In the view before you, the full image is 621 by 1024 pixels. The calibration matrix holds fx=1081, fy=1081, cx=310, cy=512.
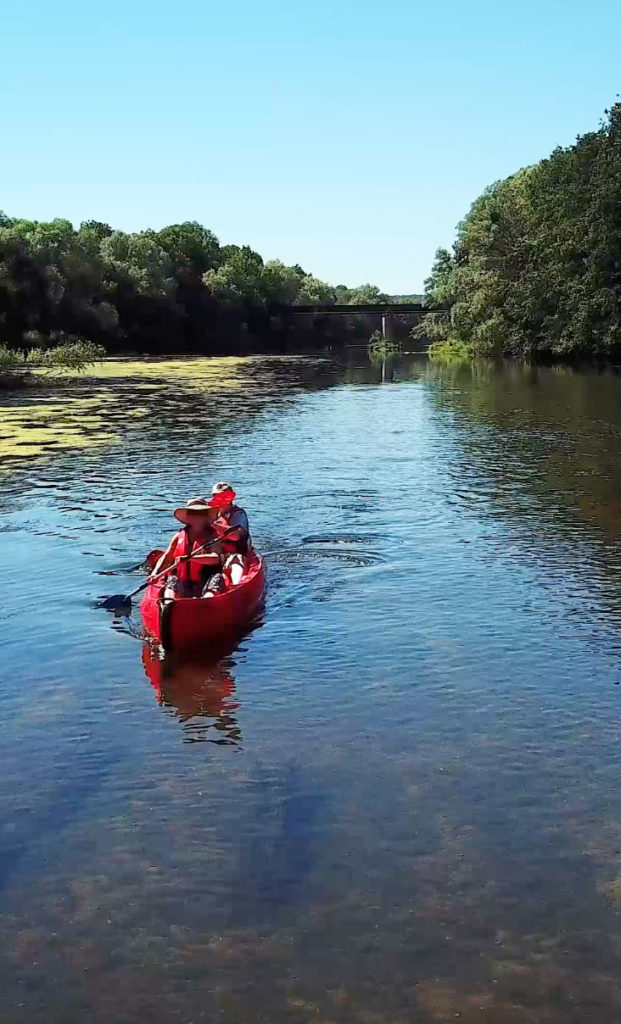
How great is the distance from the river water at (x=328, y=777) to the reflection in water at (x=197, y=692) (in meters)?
0.04

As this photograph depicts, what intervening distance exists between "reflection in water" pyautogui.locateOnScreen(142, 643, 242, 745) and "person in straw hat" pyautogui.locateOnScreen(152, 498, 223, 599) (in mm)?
1025

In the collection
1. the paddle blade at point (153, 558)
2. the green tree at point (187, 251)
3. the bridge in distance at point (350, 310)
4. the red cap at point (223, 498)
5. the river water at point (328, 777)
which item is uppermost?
the green tree at point (187, 251)

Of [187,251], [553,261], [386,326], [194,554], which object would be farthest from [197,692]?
[386,326]

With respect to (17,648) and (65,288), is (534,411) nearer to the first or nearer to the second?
(17,648)

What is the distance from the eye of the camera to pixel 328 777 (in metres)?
9.15

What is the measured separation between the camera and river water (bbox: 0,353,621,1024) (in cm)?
645

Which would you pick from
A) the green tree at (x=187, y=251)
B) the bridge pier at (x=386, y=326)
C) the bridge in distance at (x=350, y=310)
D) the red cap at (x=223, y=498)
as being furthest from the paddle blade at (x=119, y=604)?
the bridge pier at (x=386, y=326)

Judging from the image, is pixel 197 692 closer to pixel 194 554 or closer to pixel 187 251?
pixel 194 554

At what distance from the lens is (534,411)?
3988 cm

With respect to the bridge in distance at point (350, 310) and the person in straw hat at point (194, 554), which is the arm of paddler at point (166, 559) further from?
the bridge in distance at point (350, 310)

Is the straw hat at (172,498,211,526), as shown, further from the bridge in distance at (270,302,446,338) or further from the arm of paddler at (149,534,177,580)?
the bridge in distance at (270,302,446,338)

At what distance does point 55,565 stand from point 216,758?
7.74m

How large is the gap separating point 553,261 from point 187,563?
5578 centimetres

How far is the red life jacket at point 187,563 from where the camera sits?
13.5 metres
